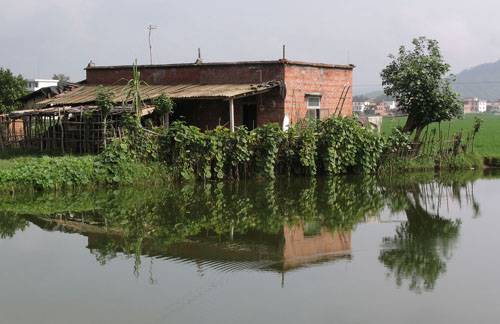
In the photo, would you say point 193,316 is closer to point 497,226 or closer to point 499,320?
point 499,320

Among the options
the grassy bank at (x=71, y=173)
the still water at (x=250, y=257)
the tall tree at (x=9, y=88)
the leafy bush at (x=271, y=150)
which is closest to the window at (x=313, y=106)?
the leafy bush at (x=271, y=150)

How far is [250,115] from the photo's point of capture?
22.5m

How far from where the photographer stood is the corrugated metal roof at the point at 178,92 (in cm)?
2027

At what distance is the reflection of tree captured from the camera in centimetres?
889

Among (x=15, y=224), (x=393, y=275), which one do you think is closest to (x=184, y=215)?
(x=15, y=224)

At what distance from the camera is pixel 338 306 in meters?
7.48

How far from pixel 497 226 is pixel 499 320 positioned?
5.80 m

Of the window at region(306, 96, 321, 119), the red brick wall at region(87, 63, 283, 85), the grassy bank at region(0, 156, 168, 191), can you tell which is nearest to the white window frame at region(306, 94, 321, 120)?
the window at region(306, 96, 321, 119)

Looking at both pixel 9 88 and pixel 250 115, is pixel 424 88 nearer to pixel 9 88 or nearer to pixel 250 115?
pixel 250 115

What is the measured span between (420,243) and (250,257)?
2.85 m

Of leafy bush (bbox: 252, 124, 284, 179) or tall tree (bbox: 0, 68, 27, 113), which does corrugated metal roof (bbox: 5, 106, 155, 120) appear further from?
tall tree (bbox: 0, 68, 27, 113)

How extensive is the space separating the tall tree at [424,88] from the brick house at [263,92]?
188cm

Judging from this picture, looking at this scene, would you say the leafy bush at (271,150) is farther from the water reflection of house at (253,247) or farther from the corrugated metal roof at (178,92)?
the water reflection of house at (253,247)

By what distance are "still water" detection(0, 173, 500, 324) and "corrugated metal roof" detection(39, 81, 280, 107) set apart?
14.5 ft
